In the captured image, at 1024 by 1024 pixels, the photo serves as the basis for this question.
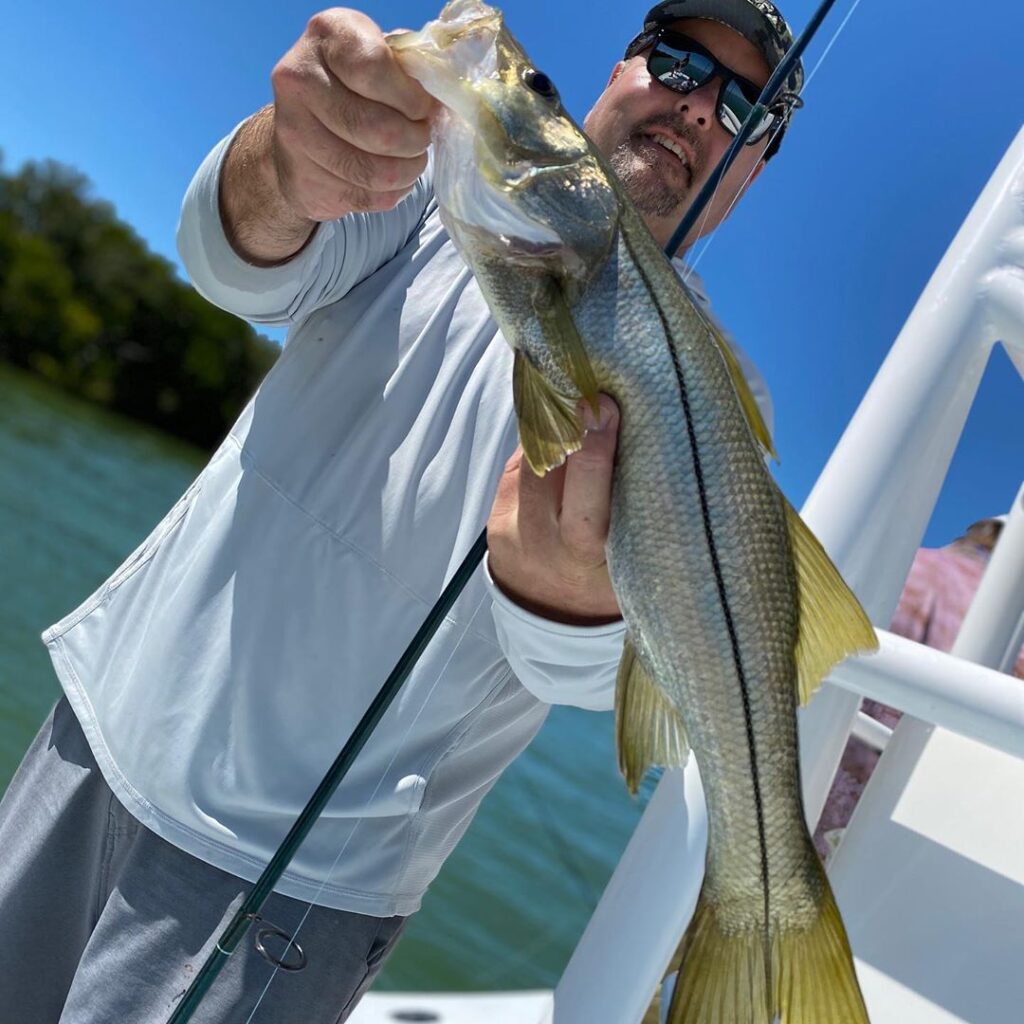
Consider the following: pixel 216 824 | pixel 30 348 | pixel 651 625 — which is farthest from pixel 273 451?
pixel 30 348

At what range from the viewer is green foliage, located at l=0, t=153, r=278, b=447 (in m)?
57.8

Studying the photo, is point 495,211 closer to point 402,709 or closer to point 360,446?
point 360,446

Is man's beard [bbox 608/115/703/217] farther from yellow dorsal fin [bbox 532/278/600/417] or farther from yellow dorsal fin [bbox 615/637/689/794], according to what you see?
yellow dorsal fin [bbox 615/637/689/794]

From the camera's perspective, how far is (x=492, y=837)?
1026 centimetres

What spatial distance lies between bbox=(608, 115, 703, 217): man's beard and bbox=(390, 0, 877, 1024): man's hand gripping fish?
3.25 feet

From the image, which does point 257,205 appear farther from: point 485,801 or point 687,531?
point 485,801

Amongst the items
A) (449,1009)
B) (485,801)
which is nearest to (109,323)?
(485,801)

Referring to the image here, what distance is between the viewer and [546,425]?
1561 millimetres

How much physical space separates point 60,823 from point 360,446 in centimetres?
112

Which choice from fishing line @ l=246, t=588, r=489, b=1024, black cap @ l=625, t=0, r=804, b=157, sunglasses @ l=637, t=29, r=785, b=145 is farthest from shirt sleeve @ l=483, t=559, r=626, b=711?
black cap @ l=625, t=0, r=804, b=157

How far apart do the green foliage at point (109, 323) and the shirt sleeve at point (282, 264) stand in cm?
5593

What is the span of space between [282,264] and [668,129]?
1.18 meters

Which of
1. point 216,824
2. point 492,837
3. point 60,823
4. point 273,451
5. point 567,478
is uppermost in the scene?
point 567,478

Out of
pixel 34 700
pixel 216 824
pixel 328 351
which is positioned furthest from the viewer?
pixel 34 700
